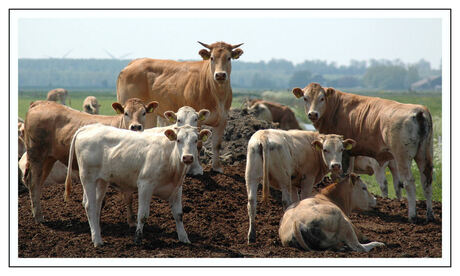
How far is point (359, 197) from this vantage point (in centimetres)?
1206

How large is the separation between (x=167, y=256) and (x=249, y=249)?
60.6 inches

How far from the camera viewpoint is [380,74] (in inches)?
3706

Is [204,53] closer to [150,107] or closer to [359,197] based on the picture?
[150,107]

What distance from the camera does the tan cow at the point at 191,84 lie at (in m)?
13.7

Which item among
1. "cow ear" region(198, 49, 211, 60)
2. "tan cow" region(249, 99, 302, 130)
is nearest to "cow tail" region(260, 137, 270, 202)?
"cow ear" region(198, 49, 211, 60)

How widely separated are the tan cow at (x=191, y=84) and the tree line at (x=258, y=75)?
73.5 inches

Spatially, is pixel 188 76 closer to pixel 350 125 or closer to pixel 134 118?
pixel 134 118

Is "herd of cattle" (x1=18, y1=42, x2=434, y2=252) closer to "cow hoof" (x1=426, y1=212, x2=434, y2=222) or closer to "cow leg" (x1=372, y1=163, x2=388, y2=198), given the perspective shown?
"cow hoof" (x1=426, y1=212, x2=434, y2=222)

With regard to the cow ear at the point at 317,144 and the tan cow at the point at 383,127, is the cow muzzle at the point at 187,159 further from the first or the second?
the tan cow at the point at 383,127

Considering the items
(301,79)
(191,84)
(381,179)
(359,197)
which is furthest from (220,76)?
(301,79)

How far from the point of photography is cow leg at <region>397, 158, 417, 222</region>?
12.3m

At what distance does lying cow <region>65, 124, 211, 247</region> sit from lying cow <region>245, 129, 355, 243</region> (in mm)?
1145

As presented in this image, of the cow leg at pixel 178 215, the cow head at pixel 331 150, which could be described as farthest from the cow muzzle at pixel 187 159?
the cow head at pixel 331 150
